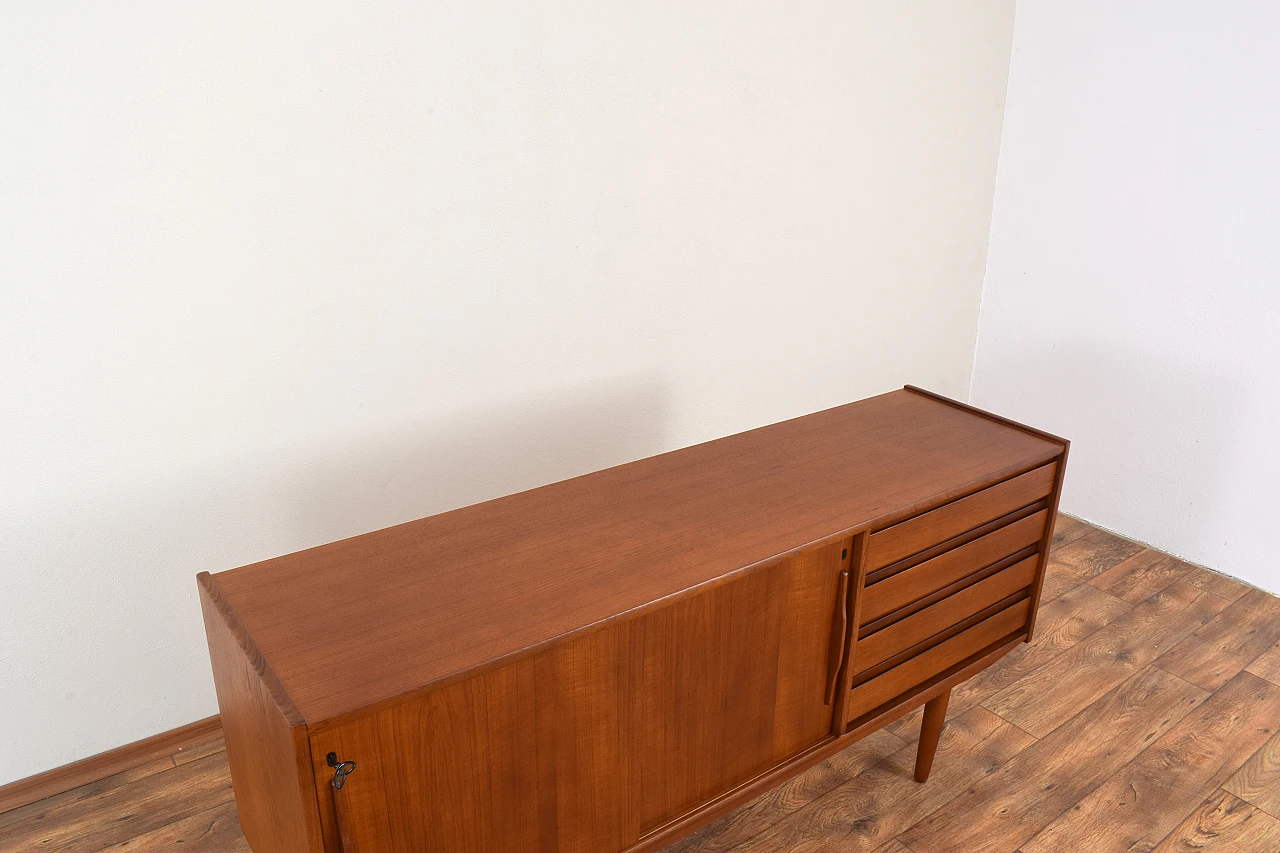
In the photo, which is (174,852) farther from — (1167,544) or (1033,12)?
(1033,12)

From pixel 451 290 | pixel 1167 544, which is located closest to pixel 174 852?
pixel 451 290

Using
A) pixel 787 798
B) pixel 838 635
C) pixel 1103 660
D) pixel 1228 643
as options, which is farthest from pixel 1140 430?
pixel 838 635

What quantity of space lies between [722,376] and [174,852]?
1856 mm

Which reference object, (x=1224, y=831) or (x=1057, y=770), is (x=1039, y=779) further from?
(x=1224, y=831)

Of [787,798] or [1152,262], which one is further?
[1152,262]

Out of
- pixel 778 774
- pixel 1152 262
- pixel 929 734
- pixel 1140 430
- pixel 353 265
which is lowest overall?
pixel 929 734

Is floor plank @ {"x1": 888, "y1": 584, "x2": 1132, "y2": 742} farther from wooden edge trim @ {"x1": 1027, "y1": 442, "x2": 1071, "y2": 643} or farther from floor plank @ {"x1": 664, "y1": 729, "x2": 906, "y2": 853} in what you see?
wooden edge trim @ {"x1": 1027, "y1": 442, "x2": 1071, "y2": 643}

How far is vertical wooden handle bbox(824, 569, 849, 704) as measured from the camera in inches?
66.6

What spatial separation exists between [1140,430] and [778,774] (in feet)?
6.90

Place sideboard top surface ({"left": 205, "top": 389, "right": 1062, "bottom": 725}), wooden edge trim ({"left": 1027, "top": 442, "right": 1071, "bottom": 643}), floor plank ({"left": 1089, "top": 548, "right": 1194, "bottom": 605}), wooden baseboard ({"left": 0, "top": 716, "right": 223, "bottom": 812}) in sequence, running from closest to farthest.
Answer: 1. sideboard top surface ({"left": 205, "top": 389, "right": 1062, "bottom": 725})
2. wooden edge trim ({"left": 1027, "top": 442, "right": 1071, "bottom": 643})
3. wooden baseboard ({"left": 0, "top": 716, "right": 223, "bottom": 812})
4. floor plank ({"left": 1089, "top": 548, "right": 1194, "bottom": 605})

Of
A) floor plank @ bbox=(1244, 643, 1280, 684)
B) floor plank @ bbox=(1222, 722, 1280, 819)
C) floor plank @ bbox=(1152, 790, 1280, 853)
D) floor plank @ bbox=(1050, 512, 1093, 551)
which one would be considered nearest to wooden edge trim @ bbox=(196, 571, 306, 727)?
floor plank @ bbox=(1152, 790, 1280, 853)

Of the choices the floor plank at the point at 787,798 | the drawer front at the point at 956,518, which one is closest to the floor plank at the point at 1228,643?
the floor plank at the point at 787,798

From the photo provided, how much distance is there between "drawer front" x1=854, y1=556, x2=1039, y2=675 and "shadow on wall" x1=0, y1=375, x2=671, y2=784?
1160 millimetres

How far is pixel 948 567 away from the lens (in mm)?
1867
